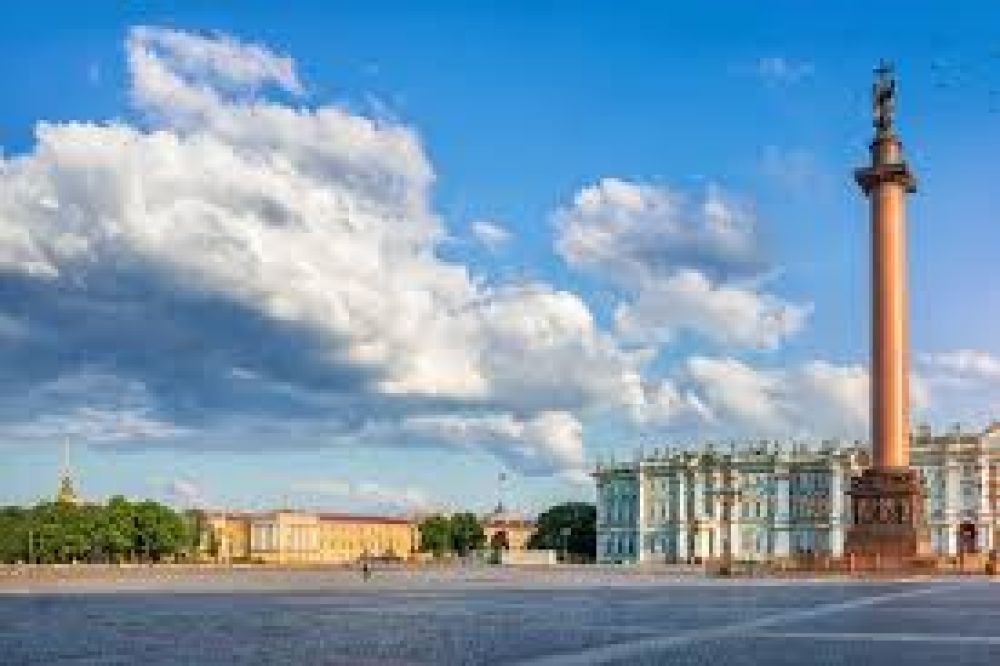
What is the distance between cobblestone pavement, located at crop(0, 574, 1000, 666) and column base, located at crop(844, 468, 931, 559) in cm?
2197

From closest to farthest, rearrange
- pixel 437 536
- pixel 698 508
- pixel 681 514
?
1. pixel 698 508
2. pixel 681 514
3. pixel 437 536

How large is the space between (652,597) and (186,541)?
11816 cm

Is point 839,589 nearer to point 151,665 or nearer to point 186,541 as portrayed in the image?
point 151,665

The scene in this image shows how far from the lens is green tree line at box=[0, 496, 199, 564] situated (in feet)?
439

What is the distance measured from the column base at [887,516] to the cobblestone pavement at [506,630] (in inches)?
865

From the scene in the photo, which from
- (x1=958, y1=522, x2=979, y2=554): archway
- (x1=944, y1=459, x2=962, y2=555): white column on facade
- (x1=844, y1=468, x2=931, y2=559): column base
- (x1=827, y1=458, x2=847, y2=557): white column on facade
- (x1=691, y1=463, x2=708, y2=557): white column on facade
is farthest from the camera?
(x1=691, y1=463, x2=708, y2=557): white column on facade

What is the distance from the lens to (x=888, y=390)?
204 feet

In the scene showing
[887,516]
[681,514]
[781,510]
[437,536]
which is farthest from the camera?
[437,536]

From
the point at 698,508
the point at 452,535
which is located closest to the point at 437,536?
the point at 452,535

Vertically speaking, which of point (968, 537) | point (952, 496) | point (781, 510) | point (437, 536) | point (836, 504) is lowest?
point (437, 536)

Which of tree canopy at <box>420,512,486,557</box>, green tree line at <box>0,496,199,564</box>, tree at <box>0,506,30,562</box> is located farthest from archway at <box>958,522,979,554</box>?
tree at <box>0,506,30,562</box>

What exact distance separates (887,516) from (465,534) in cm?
12089

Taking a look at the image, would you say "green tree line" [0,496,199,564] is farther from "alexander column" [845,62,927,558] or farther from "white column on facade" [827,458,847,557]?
"alexander column" [845,62,927,558]

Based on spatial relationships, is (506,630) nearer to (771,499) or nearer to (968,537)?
(968,537)
